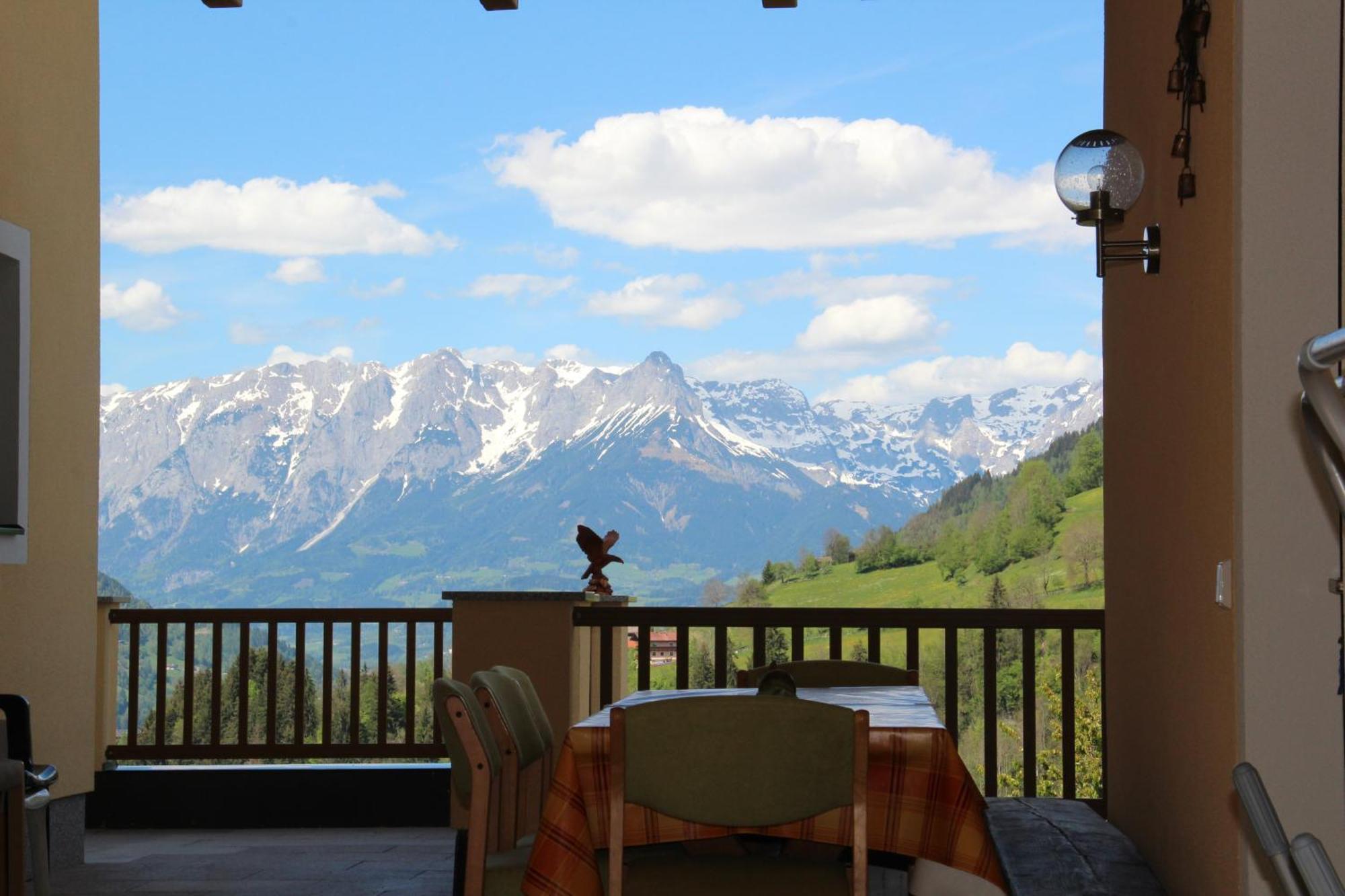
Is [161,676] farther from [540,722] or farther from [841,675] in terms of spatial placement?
[841,675]

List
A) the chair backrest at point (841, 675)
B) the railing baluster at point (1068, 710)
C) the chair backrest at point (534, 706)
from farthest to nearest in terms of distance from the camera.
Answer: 1. the railing baluster at point (1068, 710)
2. the chair backrest at point (841, 675)
3. the chair backrest at point (534, 706)

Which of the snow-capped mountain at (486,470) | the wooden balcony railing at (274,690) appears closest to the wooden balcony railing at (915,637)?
the wooden balcony railing at (274,690)

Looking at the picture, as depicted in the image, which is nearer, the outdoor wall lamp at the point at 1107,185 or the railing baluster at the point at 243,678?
the outdoor wall lamp at the point at 1107,185

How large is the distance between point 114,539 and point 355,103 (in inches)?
488

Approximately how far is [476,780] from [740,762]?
0.83m

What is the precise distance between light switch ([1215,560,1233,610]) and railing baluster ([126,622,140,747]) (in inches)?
201

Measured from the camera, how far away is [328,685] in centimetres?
634

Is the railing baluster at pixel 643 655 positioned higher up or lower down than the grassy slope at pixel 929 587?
higher up

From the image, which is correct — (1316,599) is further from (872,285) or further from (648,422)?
(872,285)

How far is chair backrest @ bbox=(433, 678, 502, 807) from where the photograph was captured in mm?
3105

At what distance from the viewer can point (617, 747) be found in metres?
2.56

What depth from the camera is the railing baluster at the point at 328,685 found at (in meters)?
6.21

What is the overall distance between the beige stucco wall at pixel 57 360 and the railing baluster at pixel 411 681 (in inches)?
53.0

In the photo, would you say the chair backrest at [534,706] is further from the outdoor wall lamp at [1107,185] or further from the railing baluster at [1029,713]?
the railing baluster at [1029,713]
